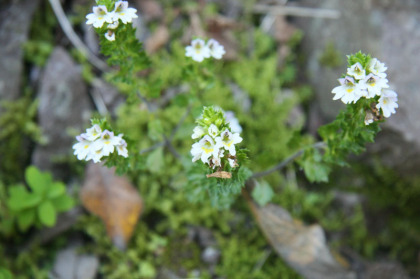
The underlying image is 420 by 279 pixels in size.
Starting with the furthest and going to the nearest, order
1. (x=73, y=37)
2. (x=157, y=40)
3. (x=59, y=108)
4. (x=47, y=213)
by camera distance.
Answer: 1. (x=157, y=40)
2. (x=73, y=37)
3. (x=59, y=108)
4. (x=47, y=213)

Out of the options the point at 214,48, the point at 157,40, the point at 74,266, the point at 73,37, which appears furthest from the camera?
the point at 157,40

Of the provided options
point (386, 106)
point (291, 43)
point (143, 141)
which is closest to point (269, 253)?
point (143, 141)

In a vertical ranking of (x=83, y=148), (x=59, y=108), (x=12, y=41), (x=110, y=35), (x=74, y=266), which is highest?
(x=12, y=41)

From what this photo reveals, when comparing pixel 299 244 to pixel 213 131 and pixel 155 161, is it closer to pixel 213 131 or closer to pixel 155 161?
pixel 155 161

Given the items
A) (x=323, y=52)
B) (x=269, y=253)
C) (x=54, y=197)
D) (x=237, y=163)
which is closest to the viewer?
(x=237, y=163)

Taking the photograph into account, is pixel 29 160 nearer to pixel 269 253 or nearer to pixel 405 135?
pixel 269 253

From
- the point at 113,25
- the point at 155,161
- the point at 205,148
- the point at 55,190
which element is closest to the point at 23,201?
the point at 55,190

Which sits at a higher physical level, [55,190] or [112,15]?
[112,15]
